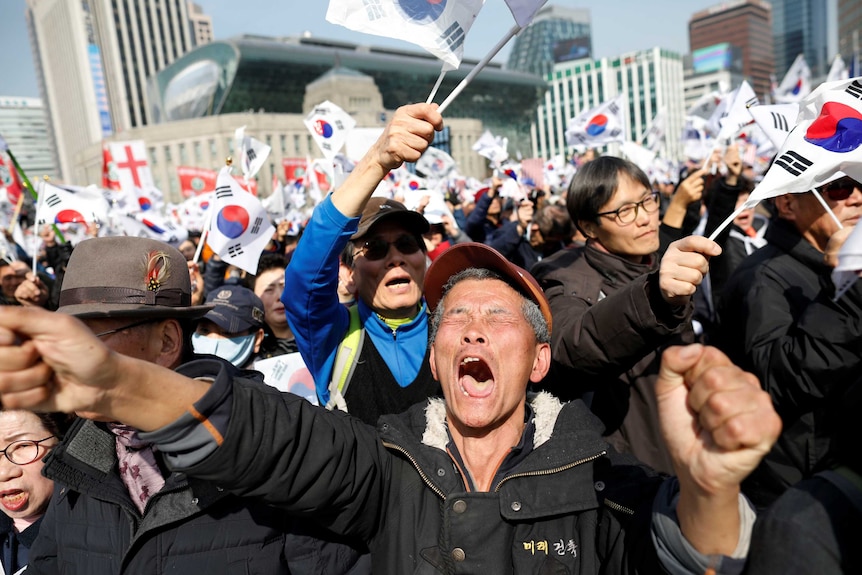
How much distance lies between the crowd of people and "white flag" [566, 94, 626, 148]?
5.73 metres

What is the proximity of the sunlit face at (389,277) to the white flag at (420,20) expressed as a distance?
82 cm

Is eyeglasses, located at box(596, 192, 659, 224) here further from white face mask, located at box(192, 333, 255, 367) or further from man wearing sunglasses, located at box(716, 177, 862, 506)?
white face mask, located at box(192, 333, 255, 367)

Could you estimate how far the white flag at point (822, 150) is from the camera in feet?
5.93

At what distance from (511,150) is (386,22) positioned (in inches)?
3823

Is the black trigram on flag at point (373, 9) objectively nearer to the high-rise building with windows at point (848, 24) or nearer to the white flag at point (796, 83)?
the white flag at point (796, 83)

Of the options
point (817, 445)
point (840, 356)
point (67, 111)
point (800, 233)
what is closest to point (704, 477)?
point (840, 356)

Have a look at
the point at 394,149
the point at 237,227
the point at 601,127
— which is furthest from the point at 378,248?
the point at 601,127

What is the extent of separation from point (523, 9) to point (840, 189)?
1.54 meters

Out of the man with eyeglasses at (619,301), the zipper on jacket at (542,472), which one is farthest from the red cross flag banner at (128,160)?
the zipper on jacket at (542,472)

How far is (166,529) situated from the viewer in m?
1.65

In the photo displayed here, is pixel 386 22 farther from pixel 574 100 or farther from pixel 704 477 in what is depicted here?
pixel 574 100

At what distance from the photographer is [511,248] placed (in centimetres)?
627

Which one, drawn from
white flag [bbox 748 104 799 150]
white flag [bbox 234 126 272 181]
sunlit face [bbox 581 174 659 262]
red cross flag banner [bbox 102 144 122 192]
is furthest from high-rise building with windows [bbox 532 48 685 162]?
sunlit face [bbox 581 174 659 262]

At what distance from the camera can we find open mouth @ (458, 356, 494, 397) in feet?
5.83
